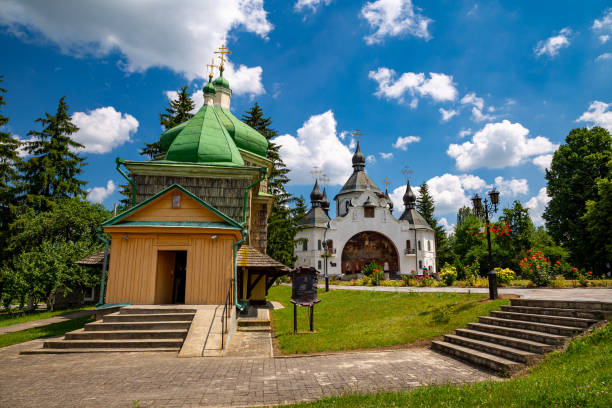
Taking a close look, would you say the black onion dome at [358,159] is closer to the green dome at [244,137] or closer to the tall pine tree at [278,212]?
the tall pine tree at [278,212]

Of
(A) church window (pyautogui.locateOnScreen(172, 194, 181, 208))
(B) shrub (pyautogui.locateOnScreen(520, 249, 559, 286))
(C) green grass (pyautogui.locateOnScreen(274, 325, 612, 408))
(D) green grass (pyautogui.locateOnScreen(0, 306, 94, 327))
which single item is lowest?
(D) green grass (pyautogui.locateOnScreen(0, 306, 94, 327))

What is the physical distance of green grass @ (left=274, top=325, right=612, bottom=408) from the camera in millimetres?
4016

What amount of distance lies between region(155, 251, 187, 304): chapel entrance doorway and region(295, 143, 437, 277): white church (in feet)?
101

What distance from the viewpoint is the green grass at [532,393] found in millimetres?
4016

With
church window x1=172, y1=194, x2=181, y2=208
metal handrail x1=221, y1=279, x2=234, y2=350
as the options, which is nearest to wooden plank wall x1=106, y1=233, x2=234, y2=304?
metal handrail x1=221, y1=279, x2=234, y2=350

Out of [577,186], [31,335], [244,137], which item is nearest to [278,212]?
[244,137]

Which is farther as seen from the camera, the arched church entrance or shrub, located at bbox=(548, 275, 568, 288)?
the arched church entrance

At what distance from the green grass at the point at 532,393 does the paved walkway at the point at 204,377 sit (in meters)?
0.55

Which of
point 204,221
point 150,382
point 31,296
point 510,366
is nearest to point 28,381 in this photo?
point 150,382

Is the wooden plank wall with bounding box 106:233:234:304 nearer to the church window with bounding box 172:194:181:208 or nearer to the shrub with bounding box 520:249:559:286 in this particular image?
the church window with bounding box 172:194:181:208

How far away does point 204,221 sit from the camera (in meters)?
11.1

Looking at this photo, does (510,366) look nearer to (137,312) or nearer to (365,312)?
(365,312)

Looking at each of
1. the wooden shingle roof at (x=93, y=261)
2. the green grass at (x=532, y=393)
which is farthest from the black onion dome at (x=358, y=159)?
the green grass at (x=532, y=393)

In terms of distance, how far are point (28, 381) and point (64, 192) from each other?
81.1 feet
